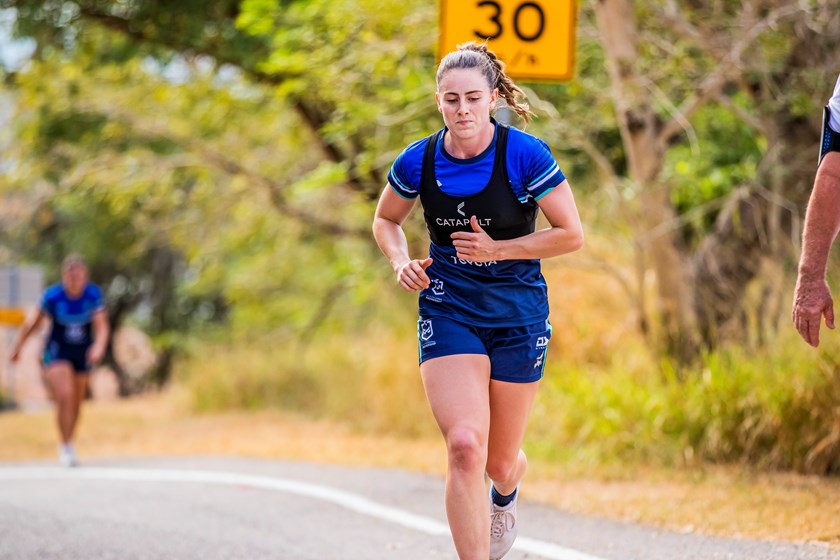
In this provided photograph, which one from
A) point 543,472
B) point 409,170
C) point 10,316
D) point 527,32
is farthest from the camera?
point 10,316

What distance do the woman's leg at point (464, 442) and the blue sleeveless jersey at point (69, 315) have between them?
317 inches

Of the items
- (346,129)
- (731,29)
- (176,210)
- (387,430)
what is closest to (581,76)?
(731,29)

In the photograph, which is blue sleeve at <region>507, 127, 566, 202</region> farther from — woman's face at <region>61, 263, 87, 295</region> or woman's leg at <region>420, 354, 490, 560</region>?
woman's face at <region>61, 263, 87, 295</region>

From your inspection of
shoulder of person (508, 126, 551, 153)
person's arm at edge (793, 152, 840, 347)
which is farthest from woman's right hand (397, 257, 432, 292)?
person's arm at edge (793, 152, 840, 347)

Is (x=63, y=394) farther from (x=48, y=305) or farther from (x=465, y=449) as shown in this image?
(x=465, y=449)

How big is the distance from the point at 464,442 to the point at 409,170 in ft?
3.70

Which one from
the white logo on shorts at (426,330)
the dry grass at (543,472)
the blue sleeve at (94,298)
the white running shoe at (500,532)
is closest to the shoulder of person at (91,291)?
the blue sleeve at (94,298)

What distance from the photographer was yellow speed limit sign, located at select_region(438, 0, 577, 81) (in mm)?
7480

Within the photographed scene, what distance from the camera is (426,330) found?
4.54 m

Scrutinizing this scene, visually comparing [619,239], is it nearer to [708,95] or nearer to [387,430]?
[708,95]

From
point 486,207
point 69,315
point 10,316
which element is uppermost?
point 486,207

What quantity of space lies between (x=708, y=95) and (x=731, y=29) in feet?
4.21

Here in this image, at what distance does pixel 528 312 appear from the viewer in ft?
14.9

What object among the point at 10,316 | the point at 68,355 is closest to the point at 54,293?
the point at 68,355
